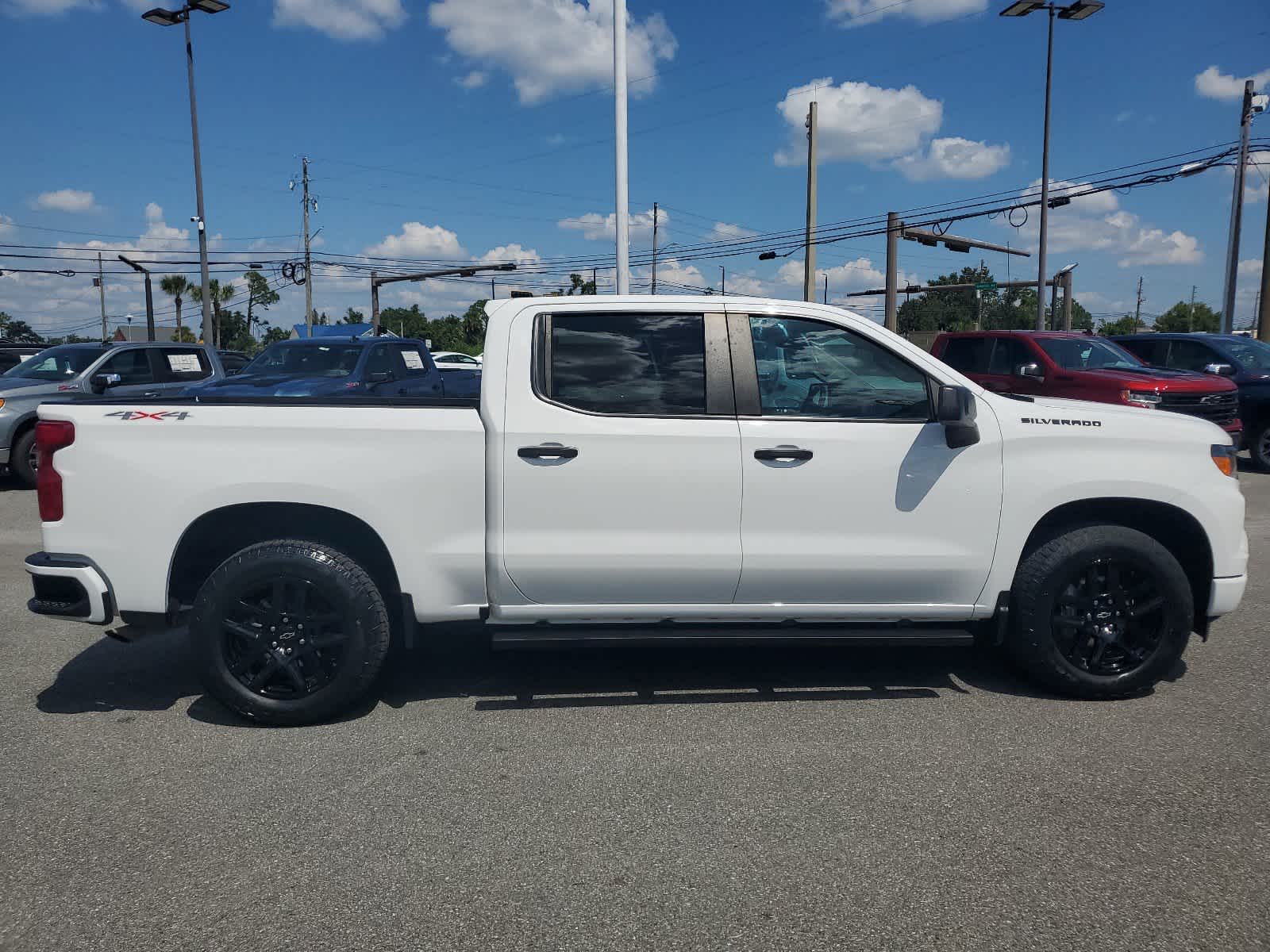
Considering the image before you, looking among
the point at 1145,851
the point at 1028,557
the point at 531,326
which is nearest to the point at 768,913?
the point at 1145,851

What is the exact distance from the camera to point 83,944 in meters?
2.67

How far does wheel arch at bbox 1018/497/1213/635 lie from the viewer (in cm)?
444

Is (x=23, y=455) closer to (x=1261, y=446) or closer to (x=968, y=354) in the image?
(x=968, y=354)

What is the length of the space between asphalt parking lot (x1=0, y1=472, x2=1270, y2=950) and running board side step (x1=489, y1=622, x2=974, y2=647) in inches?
14.7

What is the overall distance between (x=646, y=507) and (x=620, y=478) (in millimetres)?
173

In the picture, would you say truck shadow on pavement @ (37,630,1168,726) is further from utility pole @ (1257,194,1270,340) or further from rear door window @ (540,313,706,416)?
utility pole @ (1257,194,1270,340)

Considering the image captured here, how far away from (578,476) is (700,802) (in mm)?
1448

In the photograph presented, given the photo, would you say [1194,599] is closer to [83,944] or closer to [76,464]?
[83,944]

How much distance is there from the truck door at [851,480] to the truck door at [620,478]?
128 mm

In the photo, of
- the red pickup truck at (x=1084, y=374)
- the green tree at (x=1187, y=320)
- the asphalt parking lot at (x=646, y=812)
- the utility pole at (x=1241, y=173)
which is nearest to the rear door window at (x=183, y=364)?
the asphalt parking lot at (x=646, y=812)

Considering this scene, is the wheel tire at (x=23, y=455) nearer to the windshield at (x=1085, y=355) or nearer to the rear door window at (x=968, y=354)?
→ the rear door window at (x=968, y=354)

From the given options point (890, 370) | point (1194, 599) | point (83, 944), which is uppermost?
point (890, 370)

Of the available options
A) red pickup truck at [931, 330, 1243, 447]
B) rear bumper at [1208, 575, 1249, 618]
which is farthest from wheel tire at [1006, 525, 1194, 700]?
red pickup truck at [931, 330, 1243, 447]

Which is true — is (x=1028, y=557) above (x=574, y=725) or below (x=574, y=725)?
above
